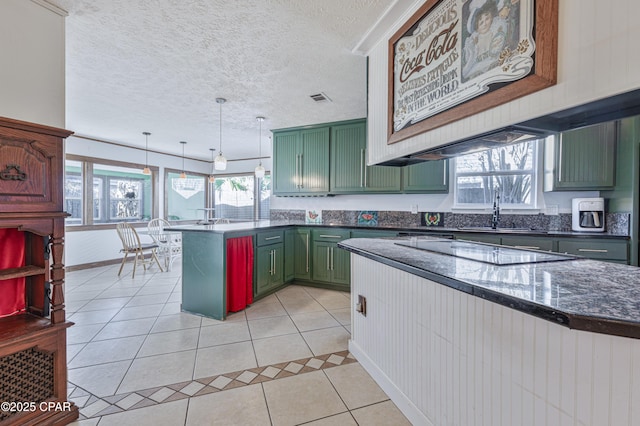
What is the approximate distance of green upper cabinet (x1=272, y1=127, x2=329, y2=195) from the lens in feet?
14.6

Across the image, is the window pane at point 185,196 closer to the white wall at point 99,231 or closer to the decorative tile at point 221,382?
the white wall at point 99,231

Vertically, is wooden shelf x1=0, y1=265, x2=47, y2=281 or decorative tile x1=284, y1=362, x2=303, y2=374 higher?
wooden shelf x1=0, y1=265, x2=47, y2=281

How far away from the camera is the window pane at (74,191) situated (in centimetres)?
520

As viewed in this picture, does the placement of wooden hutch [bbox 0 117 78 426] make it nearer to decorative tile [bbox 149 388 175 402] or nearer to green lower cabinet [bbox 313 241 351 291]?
decorative tile [bbox 149 388 175 402]

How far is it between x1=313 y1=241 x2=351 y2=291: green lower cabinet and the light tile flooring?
555 mm

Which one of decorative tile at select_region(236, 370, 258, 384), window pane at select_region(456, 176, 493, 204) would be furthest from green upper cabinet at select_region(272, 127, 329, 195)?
decorative tile at select_region(236, 370, 258, 384)

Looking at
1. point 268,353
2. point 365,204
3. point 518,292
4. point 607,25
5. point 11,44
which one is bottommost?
point 268,353

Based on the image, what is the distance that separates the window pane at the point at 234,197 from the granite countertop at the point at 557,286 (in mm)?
6677

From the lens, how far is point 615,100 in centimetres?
91

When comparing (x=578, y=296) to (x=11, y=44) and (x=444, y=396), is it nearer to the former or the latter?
(x=444, y=396)

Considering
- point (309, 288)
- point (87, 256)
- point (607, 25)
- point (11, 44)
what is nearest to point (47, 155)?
point (11, 44)

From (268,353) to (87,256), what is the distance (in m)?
5.07

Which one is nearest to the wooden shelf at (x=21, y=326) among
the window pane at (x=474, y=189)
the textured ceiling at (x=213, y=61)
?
the textured ceiling at (x=213, y=61)

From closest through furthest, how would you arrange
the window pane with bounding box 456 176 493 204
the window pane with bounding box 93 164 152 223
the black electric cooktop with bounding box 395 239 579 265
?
the black electric cooktop with bounding box 395 239 579 265 < the window pane with bounding box 456 176 493 204 < the window pane with bounding box 93 164 152 223
